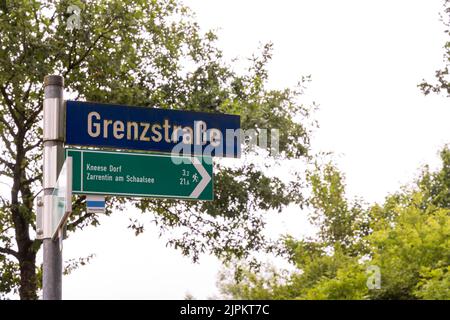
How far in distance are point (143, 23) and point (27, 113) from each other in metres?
3.67

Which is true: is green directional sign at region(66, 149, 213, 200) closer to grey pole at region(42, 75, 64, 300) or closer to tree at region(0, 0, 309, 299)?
grey pole at region(42, 75, 64, 300)

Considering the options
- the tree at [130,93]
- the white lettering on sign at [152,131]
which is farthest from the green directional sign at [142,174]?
the tree at [130,93]

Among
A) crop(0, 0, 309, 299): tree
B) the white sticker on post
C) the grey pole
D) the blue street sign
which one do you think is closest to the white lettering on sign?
the blue street sign

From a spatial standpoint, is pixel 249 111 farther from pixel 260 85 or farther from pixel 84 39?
pixel 84 39

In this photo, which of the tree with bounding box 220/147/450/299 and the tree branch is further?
the tree with bounding box 220/147/450/299

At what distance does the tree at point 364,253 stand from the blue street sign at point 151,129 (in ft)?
40.0

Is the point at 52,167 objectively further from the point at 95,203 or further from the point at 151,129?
the point at 151,129

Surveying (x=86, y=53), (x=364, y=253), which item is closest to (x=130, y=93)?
(x=86, y=53)

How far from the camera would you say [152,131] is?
7.66 meters

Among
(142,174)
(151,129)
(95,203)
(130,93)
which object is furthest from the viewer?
(130,93)

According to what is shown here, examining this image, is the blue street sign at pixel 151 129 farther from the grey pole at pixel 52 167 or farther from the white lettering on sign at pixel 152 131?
the grey pole at pixel 52 167

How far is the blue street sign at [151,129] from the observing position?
295 inches

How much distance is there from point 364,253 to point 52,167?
22.0 meters

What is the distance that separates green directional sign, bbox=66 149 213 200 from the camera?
7.34 metres
